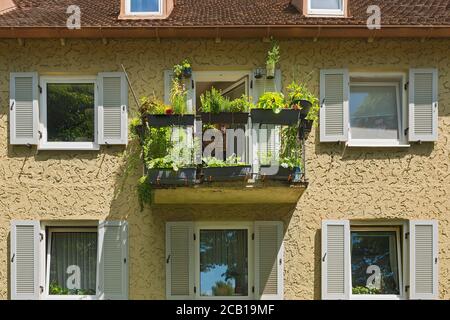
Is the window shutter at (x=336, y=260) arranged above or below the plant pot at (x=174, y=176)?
below

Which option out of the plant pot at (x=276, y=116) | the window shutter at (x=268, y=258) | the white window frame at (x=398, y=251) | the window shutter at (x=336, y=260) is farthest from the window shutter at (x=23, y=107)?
the white window frame at (x=398, y=251)

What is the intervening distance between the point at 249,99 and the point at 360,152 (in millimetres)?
1880

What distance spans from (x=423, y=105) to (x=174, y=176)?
13.3ft

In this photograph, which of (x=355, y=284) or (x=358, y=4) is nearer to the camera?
(x=355, y=284)

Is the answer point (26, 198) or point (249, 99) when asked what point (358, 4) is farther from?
point (26, 198)

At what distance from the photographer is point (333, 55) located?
1095 cm

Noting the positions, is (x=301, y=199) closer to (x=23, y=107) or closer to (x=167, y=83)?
(x=167, y=83)

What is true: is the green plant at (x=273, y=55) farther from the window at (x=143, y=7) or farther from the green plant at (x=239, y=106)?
the window at (x=143, y=7)

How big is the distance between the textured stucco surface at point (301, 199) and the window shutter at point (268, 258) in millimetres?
119

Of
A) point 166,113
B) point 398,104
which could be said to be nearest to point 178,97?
point 166,113

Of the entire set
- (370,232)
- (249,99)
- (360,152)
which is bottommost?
(370,232)

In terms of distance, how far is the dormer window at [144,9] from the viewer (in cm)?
1122

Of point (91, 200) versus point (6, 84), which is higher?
point (6, 84)

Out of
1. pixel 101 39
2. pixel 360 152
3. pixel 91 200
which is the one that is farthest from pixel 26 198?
pixel 360 152
